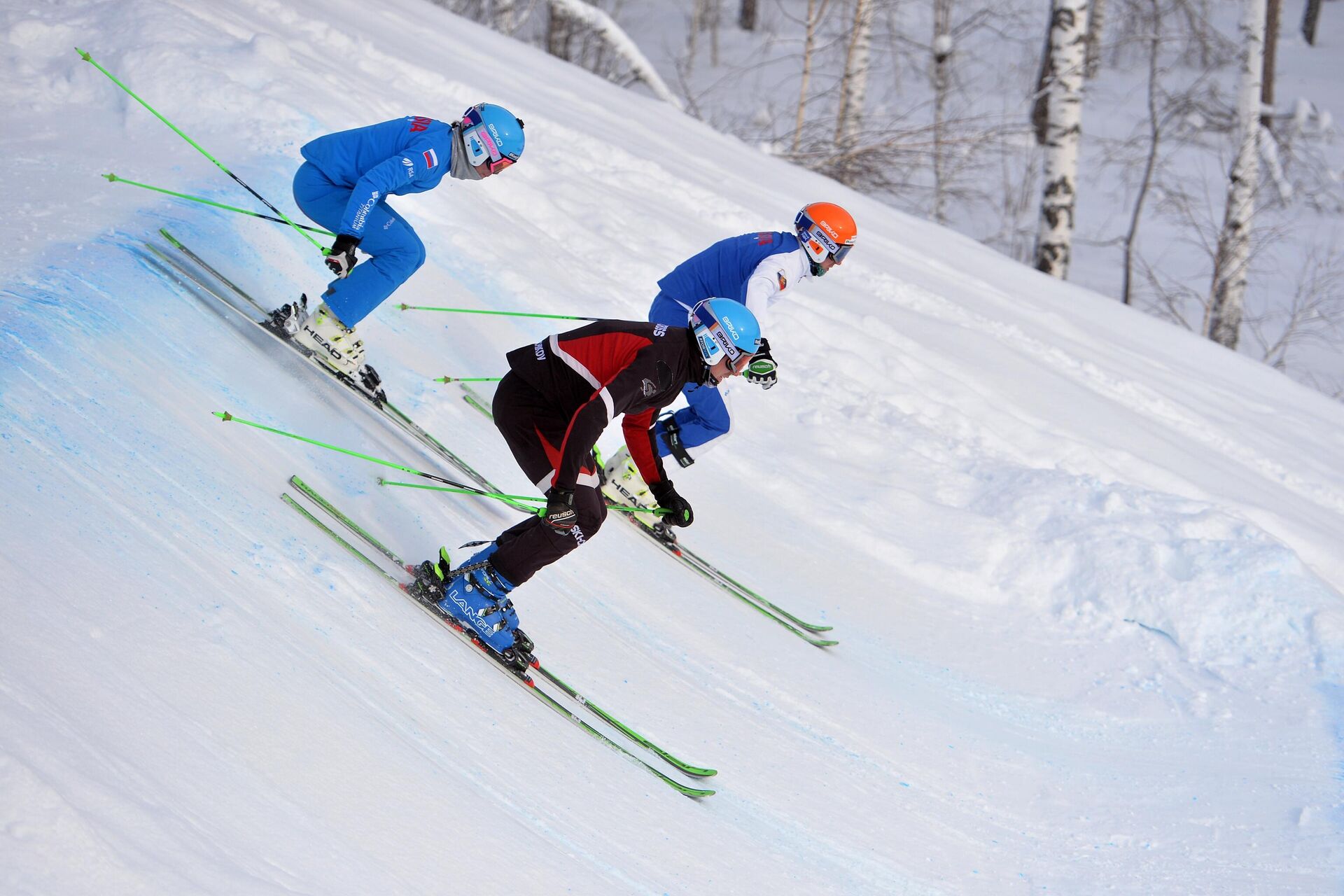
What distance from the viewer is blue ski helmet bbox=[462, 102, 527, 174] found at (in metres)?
4.92

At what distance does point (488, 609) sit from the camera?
4.12 metres

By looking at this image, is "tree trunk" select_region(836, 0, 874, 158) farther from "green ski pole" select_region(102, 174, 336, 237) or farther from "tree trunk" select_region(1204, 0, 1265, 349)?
"green ski pole" select_region(102, 174, 336, 237)

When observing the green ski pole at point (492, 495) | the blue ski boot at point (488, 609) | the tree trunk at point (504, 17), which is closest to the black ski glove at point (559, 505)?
the blue ski boot at point (488, 609)

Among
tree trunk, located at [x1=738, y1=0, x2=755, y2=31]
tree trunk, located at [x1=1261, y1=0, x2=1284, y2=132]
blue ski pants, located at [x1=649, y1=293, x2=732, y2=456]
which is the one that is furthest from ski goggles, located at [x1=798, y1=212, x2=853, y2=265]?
tree trunk, located at [x1=738, y1=0, x2=755, y2=31]

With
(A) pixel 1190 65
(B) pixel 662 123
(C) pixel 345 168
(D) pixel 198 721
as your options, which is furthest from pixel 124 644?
(A) pixel 1190 65

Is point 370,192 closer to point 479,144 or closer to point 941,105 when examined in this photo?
point 479,144

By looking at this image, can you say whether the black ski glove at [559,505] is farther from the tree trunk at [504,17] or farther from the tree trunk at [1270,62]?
the tree trunk at [1270,62]

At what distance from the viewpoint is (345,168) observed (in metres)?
5.17

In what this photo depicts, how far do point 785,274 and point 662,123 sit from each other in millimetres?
6573

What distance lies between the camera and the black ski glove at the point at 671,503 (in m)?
5.09

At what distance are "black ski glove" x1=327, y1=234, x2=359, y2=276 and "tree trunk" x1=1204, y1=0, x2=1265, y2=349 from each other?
10.6m

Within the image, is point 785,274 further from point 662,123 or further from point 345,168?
point 662,123

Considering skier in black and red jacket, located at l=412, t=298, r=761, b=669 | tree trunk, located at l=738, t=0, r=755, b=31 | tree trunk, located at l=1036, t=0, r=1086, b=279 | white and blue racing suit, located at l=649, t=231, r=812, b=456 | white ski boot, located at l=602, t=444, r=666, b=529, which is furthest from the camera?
tree trunk, located at l=738, t=0, r=755, b=31

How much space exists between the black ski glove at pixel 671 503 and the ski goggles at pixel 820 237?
1.44m
